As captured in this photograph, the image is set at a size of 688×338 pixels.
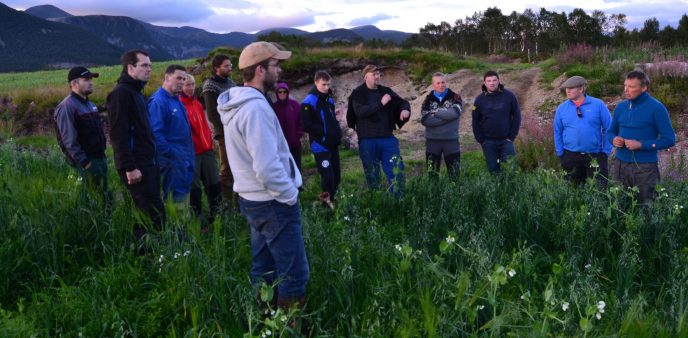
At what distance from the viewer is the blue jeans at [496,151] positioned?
754cm

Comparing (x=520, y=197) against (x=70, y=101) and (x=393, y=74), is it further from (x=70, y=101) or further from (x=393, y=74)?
(x=393, y=74)

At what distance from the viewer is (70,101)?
567 cm

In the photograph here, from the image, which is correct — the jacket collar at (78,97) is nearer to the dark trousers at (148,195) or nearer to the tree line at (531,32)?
the dark trousers at (148,195)

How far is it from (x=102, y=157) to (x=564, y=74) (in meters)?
16.3

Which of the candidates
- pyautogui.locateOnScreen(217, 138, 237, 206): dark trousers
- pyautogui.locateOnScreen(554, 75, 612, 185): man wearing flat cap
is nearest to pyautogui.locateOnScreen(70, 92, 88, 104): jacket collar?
pyautogui.locateOnScreen(217, 138, 237, 206): dark trousers

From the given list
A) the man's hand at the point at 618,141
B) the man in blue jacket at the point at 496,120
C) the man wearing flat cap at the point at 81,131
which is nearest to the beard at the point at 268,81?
the man wearing flat cap at the point at 81,131

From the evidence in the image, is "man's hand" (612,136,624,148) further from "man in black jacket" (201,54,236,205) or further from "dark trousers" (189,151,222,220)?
"dark trousers" (189,151,222,220)

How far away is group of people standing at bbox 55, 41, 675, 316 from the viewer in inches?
133

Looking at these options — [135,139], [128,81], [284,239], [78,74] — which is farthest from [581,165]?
[78,74]

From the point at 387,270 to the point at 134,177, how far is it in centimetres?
242

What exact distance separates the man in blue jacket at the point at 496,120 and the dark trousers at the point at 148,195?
15.0 feet

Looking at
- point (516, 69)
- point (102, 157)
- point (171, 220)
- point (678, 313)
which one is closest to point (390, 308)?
point (678, 313)

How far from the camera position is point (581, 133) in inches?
257

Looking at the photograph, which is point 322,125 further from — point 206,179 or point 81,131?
point 81,131
